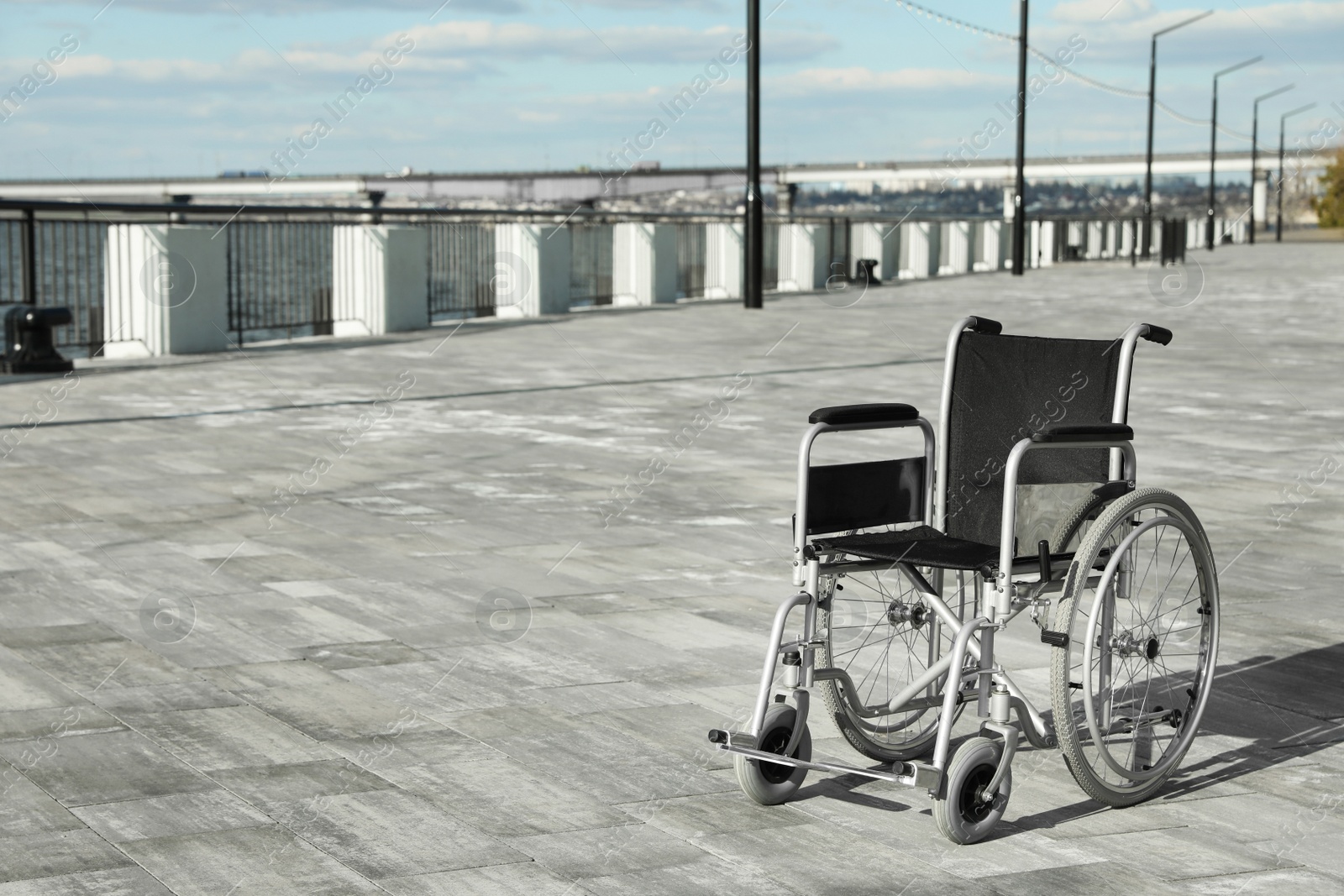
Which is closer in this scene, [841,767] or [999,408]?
[841,767]

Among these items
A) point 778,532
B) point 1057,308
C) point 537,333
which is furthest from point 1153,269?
point 778,532

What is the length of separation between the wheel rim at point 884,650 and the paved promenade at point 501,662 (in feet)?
0.65

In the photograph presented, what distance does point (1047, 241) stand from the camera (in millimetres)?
48625

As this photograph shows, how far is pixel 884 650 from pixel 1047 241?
44574mm

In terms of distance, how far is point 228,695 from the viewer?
206 inches

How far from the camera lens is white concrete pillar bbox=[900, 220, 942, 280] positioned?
37375 mm

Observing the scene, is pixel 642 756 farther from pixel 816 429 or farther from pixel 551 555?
pixel 551 555

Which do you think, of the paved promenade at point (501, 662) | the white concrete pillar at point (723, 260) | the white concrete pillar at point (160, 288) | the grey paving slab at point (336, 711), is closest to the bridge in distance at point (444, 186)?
the white concrete pillar at point (723, 260)

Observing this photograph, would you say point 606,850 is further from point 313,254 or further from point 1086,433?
point 313,254

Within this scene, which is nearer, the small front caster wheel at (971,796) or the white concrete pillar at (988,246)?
the small front caster wheel at (971,796)

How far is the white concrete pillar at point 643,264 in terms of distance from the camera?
83.7 ft

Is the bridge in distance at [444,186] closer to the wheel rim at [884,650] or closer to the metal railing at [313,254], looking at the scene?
the metal railing at [313,254]

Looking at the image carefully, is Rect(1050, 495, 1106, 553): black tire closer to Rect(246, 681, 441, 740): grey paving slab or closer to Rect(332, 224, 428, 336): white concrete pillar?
Rect(246, 681, 441, 740): grey paving slab

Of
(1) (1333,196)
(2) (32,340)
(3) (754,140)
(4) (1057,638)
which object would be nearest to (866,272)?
(3) (754,140)
